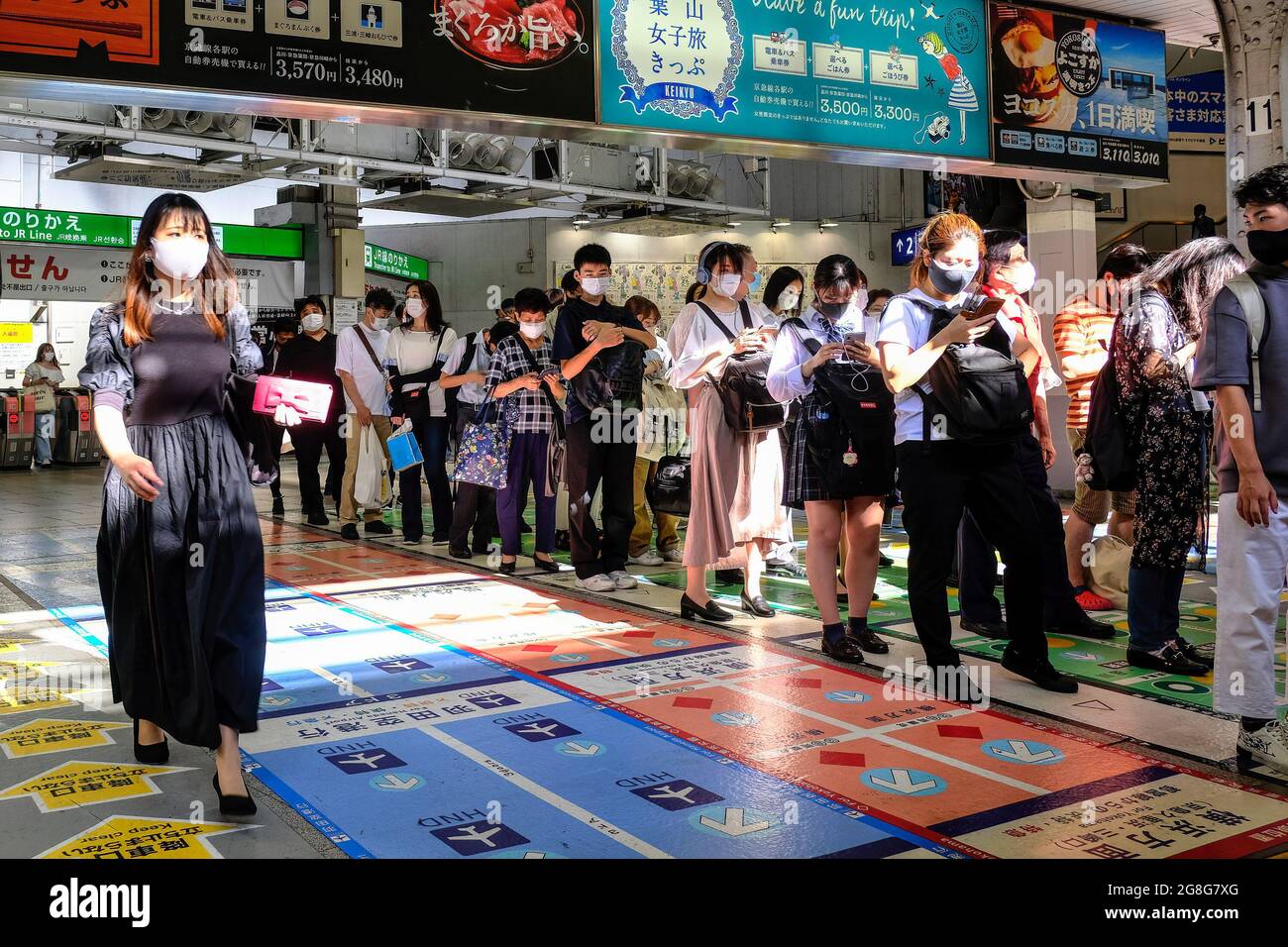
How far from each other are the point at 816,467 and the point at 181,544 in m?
2.57

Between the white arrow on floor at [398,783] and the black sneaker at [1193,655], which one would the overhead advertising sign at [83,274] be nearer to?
the white arrow on floor at [398,783]

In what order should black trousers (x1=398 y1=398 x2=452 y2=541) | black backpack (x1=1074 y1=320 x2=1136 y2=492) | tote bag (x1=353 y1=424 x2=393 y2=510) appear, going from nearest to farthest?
black backpack (x1=1074 y1=320 x2=1136 y2=492)
black trousers (x1=398 y1=398 x2=452 y2=541)
tote bag (x1=353 y1=424 x2=393 y2=510)

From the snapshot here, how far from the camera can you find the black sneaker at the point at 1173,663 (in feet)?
14.9

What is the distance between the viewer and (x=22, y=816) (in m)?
3.12

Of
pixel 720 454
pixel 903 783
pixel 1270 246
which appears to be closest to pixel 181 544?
pixel 903 783

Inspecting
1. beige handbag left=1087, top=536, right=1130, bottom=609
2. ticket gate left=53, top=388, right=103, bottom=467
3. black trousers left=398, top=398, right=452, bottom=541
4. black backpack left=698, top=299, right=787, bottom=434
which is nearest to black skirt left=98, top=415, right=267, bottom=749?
black backpack left=698, top=299, right=787, bottom=434

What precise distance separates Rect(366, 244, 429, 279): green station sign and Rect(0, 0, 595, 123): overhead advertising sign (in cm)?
1212

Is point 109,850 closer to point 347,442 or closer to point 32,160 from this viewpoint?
point 347,442

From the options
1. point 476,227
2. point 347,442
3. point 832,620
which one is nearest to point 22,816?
point 832,620

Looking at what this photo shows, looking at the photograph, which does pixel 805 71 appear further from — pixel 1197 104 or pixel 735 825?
pixel 1197 104

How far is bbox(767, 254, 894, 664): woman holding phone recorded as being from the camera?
4773 mm

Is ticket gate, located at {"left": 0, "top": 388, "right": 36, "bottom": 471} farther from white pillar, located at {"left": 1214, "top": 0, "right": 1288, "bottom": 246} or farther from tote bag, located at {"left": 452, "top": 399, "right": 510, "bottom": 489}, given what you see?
white pillar, located at {"left": 1214, "top": 0, "right": 1288, "bottom": 246}

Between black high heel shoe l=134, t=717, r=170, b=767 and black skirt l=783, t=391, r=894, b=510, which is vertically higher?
black skirt l=783, t=391, r=894, b=510

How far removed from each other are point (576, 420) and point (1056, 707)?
10.2 feet
